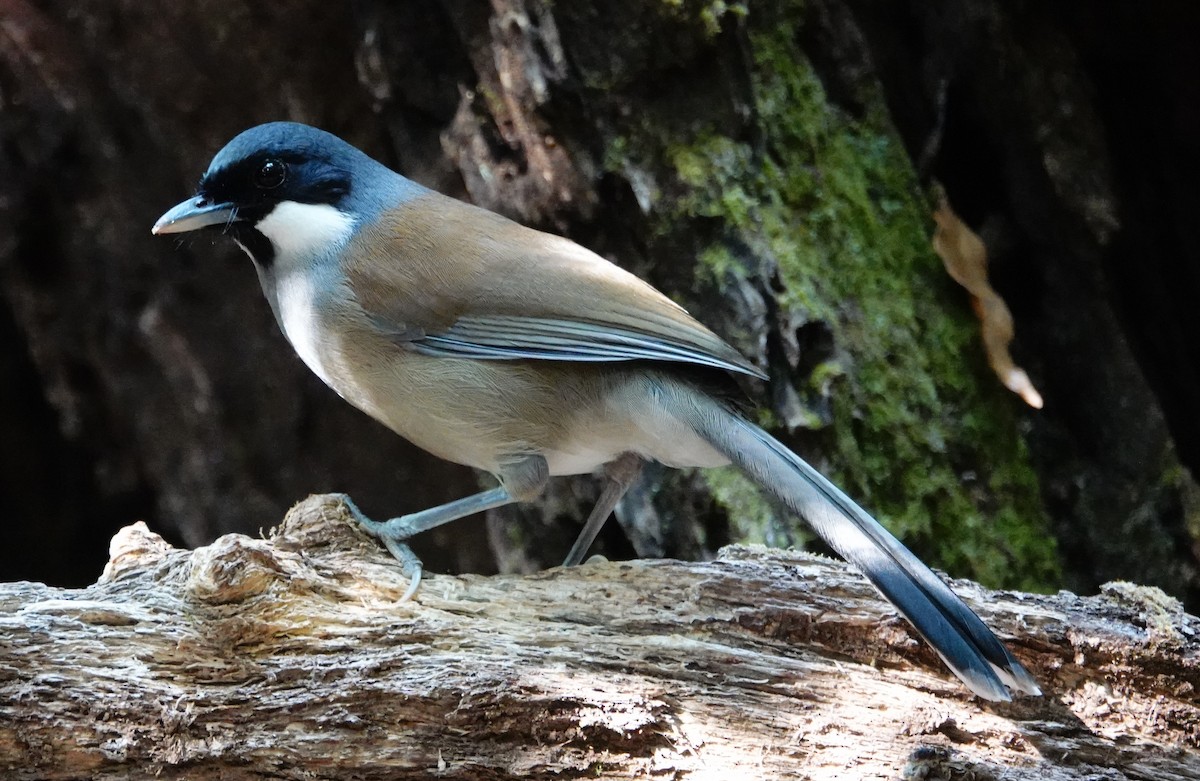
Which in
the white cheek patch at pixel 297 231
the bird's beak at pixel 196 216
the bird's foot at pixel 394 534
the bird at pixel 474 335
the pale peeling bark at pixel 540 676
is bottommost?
the pale peeling bark at pixel 540 676

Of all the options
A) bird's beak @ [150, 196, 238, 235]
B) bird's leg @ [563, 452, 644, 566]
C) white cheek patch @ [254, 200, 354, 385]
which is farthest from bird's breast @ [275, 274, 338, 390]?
bird's leg @ [563, 452, 644, 566]

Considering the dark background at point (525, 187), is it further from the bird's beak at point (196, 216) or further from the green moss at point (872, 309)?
the bird's beak at point (196, 216)

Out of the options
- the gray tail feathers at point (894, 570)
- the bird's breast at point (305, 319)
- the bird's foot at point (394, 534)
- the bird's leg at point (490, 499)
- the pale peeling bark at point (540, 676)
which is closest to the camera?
the pale peeling bark at point (540, 676)

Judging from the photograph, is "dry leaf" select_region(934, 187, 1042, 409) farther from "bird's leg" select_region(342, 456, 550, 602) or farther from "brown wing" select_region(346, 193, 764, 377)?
"bird's leg" select_region(342, 456, 550, 602)

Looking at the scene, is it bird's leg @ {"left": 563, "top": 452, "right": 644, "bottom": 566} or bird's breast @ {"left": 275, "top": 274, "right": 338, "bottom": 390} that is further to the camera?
bird's leg @ {"left": 563, "top": 452, "right": 644, "bottom": 566}

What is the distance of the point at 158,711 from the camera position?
2.12 m

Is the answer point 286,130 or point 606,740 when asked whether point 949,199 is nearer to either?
point 286,130

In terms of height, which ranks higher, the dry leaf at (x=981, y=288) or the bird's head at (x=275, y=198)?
the bird's head at (x=275, y=198)

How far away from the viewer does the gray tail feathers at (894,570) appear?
2.27m

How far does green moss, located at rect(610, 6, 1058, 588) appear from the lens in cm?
376

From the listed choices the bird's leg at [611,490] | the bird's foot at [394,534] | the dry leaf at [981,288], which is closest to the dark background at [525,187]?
the dry leaf at [981,288]

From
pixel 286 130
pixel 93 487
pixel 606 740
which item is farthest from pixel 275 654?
pixel 93 487

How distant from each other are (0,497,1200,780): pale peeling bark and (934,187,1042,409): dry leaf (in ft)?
4.61

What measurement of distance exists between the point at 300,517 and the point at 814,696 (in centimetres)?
131
